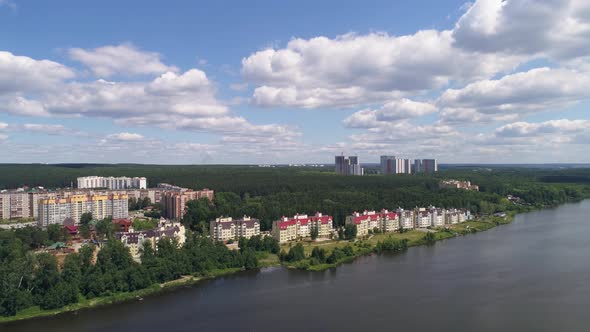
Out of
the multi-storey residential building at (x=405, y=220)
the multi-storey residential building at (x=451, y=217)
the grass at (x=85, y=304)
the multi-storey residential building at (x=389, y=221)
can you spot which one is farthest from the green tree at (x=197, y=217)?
the multi-storey residential building at (x=451, y=217)

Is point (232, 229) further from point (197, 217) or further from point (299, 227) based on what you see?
point (197, 217)

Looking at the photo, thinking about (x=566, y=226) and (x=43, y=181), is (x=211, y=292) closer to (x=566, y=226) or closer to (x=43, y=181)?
(x=566, y=226)

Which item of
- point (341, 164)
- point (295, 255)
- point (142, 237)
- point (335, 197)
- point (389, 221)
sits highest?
point (341, 164)

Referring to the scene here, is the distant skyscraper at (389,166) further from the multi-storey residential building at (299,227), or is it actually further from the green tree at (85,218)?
the green tree at (85,218)

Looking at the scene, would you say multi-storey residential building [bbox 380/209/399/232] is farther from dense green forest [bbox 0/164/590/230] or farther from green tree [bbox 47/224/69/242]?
green tree [bbox 47/224/69/242]

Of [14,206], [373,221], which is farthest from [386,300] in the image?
[14,206]

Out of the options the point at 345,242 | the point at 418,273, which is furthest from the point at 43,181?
the point at 418,273

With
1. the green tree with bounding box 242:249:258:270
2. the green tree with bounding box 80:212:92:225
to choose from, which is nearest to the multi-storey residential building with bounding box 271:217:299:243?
the green tree with bounding box 242:249:258:270
